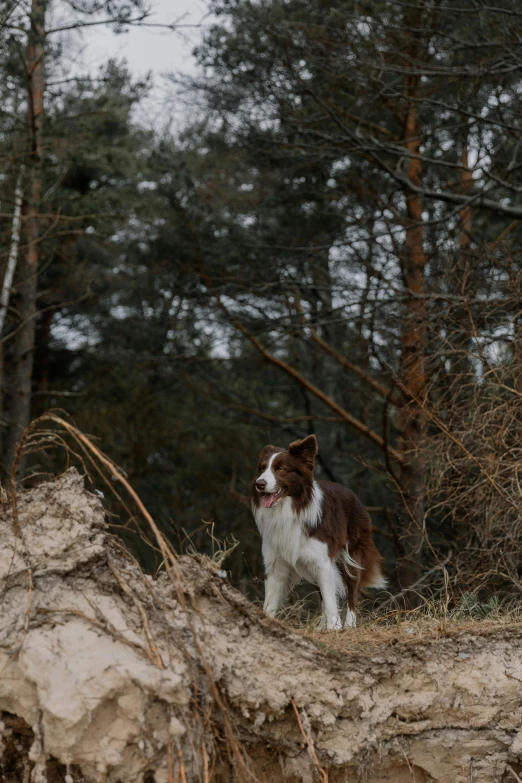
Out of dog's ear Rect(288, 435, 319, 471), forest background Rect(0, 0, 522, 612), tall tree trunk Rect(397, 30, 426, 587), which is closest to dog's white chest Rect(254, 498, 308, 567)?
dog's ear Rect(288, 435, 319, 471)

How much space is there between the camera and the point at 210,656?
4.95 m

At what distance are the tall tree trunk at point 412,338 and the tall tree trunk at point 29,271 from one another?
6.45 m

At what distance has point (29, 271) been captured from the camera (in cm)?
1939

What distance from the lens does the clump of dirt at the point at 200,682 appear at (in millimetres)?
4520

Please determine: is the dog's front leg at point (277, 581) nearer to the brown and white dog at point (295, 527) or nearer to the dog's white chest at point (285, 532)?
the brown and white dog at point (295, 527)

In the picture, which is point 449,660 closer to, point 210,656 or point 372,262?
point 210,656

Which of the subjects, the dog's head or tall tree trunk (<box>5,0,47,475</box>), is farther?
tall tree trunk (<box>5,0,47,475</box>)

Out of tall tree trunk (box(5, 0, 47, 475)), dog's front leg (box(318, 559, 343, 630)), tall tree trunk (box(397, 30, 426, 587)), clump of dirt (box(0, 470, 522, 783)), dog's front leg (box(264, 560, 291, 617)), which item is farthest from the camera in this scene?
tall tree trunk (box(5, 0, 47, 475))

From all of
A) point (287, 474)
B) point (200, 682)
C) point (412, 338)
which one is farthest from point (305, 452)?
point (412, 338)

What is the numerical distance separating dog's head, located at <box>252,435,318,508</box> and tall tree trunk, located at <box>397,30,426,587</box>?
2791 millimetres

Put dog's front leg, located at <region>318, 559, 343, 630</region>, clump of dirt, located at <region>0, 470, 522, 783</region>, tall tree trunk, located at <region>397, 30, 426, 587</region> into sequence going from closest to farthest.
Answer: clump of dirt, located at <region>0, 470, 522, 783</region> < dog's front leg, located at <region>318, 559, 343, 630</region> < tall tree trunk, located at <region>397, 30, 426, 587</region>

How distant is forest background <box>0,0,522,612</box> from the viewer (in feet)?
37.7

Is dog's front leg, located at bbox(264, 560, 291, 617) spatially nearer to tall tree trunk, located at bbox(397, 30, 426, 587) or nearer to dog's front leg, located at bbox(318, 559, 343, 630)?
dog's front leg, located at bbox(318, 559, 343, 630)

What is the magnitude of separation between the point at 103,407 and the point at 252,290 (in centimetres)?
836
